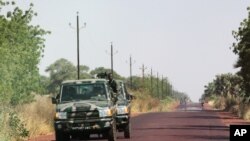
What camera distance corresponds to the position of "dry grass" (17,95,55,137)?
1222 inches

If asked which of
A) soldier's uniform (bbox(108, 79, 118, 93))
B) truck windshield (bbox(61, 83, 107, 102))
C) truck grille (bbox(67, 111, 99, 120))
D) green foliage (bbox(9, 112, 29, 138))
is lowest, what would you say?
green foliage (bbox(9, 112, 29, 138))

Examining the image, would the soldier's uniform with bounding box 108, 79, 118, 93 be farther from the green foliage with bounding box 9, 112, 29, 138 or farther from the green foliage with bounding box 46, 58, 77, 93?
the green foliage with bounding box 46, 58, 77, 93

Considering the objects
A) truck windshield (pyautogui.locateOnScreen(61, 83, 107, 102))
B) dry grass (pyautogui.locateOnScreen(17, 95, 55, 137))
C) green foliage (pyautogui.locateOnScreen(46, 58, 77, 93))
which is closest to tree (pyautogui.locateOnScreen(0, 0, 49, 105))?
dry grass (pyautogui.locateOnScreen(17, 95, 55, 137))

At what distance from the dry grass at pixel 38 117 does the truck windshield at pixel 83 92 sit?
6.19 m

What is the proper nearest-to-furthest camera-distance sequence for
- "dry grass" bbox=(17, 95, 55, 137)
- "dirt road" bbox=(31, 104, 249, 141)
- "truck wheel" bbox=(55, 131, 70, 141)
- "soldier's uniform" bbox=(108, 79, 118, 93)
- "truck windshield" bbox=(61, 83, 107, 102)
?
"truck wheel" bbox=(55, 131, 70, 141), "truck windshield" bbox=(61, 83, 107, 102), "soldier's uniform" bbox=(108, 79, 118, 93), "dirt road" bbox=(31, 104, 249, 141), "dry grass" bbox=(17, 95, 55, 137)

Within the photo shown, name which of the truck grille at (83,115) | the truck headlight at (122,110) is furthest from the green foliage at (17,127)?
the truck grille at (83,115)

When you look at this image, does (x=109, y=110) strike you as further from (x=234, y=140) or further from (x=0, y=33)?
(x=0, y=33)

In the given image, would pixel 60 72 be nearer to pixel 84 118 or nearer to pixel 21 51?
pixel 21 51

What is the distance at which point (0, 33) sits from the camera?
4203cm

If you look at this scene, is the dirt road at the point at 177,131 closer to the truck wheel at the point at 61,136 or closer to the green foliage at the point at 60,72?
the truck wheel at the point at 61,136

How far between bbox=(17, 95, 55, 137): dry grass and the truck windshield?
6186mm

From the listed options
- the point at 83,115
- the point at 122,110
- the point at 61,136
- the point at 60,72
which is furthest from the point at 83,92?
the point at 60,72

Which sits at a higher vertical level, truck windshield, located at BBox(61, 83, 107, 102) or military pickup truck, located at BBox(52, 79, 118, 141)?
truck windshield, located at BBox(61, 83, 107, 102)

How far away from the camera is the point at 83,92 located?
2459 cm
